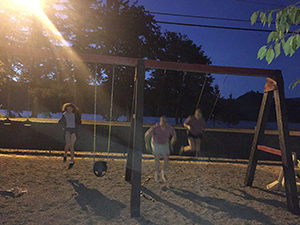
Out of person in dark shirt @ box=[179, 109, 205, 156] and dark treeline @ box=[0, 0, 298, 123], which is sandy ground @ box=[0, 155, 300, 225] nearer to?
person in dark shirt @ box=[179, 109, 205, 156]

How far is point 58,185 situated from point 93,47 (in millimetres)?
19937

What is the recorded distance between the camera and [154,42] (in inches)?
961

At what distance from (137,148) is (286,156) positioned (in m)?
2.87

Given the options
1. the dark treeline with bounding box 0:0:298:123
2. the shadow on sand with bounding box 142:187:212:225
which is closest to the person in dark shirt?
the shadow on sand with bounding box 142:187:212:225

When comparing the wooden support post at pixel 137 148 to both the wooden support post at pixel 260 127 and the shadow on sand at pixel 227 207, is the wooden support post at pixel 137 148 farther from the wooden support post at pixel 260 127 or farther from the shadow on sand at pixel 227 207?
the wooden support post at pixel 260 127

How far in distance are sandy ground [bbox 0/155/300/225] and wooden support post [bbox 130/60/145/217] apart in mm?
228

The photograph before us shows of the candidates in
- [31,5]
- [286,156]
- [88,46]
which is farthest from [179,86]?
[286,156]

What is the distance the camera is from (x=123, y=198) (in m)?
4.64

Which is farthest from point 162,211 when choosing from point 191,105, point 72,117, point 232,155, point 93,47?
point 191,105

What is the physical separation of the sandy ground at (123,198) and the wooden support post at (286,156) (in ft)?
0.91

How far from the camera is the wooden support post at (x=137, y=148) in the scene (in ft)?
12.8

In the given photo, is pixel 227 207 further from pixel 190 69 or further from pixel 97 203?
pixel 190 69

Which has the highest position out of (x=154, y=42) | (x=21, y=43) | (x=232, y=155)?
(x=154, y=42)

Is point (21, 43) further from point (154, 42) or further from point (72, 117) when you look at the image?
point (72, 117)
